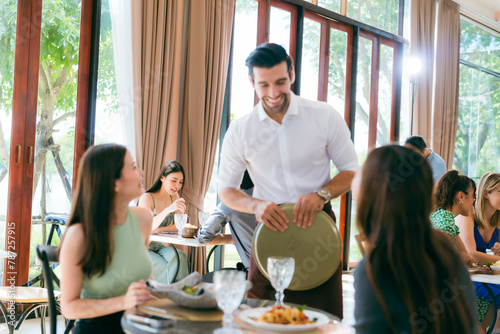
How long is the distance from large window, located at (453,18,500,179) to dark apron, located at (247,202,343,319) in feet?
25.3

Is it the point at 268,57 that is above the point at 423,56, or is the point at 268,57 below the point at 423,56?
below

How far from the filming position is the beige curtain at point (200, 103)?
5.32 metres

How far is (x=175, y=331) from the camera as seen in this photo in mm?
1324

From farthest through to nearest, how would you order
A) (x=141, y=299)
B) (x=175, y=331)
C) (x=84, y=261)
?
(x=84, y=261) → (x=141, y=299) → (x=175, y=331)

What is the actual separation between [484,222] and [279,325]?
9.46 ft

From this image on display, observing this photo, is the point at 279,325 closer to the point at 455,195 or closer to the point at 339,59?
the point at 455,195

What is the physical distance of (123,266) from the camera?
A: 1815 millimetres

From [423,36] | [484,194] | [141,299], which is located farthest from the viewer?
[423,36]

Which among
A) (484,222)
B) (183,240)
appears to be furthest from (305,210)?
(484,222)

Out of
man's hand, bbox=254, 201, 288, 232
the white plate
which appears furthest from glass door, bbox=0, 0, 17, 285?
the white plate

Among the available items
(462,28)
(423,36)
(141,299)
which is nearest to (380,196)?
(141,299)

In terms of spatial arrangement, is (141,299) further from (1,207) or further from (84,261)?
(1,207)

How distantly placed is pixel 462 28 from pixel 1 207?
7795mm

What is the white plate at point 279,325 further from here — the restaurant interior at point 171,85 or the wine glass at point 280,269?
the restaurant interior at point 171,85
